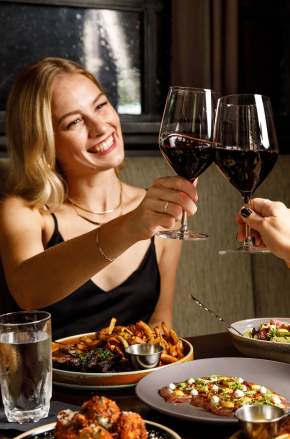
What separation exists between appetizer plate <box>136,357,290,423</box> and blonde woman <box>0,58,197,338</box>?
716 millimetres

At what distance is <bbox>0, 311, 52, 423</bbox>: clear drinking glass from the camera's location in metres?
1.13

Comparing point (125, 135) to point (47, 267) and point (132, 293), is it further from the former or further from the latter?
point (47, 267)

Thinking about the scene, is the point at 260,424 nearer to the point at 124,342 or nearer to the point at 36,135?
the point at 124,342

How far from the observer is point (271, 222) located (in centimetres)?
137

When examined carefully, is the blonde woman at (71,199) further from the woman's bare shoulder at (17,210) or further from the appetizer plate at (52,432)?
the appetizer plate at (52,432)

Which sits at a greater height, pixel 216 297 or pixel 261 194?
pixel 261 194

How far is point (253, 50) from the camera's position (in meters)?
3.14

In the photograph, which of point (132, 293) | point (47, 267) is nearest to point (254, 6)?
point (132, 293)

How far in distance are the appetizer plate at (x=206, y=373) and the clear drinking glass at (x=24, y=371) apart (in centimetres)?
15

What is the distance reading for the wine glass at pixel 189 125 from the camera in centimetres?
132

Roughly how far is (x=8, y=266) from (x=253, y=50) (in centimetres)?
158

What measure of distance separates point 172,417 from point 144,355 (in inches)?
6.9

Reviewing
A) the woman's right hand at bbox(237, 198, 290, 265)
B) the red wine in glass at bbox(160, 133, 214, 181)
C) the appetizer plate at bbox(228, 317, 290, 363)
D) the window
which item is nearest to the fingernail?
the woman's right hand at bbox(237, 198, 290, 265)

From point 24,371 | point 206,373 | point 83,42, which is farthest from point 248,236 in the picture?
point 83,42
